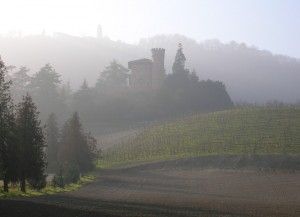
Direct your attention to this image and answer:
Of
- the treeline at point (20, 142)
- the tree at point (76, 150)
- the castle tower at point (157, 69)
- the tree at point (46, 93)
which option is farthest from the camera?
the castle tower at point (157, 69)

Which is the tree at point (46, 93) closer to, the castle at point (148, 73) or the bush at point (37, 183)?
the castle at point (148, 73)

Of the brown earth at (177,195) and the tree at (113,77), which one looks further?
the tree at (113,77)

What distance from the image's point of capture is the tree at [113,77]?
114081 millimetres

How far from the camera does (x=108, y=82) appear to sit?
11412cm

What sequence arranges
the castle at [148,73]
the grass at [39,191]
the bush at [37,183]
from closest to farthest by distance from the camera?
the grass at [39,191], the bush at [37,183], the castle at [148,73]

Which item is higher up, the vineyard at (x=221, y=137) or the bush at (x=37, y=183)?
the vineyard at (x=221, y=137)

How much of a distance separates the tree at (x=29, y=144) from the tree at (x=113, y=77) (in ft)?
239

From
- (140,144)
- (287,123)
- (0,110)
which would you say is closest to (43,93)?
(140,144)

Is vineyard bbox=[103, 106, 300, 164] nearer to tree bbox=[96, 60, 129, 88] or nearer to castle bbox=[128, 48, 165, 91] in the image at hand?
castle bbox=[128, 48, 165, 91]

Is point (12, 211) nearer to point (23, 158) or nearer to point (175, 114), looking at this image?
point (23, 158)

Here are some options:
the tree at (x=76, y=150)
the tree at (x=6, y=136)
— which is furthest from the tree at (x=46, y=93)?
the tree at (x=6, y=136)

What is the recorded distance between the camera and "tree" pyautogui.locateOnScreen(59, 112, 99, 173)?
53781 mm

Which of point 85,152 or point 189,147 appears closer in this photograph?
point 85,152

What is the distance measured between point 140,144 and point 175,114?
26991 millimetres
